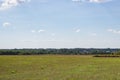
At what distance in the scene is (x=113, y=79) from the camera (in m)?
26.3

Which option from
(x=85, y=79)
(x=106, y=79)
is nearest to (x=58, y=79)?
(x=85, y=79)

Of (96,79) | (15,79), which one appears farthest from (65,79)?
(15,79)

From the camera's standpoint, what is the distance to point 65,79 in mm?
26406

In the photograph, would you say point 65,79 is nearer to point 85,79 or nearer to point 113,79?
point 85,79

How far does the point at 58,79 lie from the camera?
26.2 meters

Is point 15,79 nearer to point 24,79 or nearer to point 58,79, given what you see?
point 24,79

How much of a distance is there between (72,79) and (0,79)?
614 cm

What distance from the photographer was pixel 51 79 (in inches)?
1028

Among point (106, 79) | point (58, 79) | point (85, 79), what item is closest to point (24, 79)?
point (58, 79)

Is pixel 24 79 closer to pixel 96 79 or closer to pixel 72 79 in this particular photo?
pixel 72 79

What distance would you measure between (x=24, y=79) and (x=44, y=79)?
1.69 meters

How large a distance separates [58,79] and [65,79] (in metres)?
0.62

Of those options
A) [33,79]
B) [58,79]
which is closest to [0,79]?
[33,79]

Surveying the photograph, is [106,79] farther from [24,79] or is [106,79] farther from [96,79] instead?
[24,79]
